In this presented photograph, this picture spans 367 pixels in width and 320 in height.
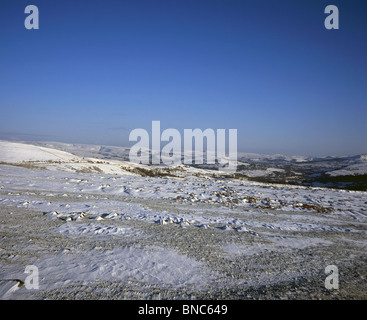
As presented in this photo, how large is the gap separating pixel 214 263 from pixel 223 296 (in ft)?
4.74

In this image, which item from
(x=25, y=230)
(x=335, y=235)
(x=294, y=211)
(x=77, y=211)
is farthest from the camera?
(x=294, y=211)

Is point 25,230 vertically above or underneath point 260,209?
above

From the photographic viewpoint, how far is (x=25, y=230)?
7.61 meters

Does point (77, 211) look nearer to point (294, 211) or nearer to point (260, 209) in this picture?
point (260, 209)

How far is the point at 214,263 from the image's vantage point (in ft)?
20.0

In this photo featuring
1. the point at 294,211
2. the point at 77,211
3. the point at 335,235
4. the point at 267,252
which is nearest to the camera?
the point at 267,252
